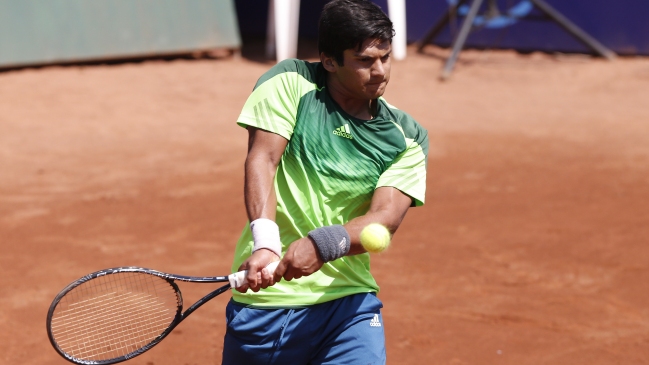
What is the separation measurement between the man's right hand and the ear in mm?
760

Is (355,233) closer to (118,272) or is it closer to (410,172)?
(410,172)

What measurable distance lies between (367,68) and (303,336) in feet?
3.46

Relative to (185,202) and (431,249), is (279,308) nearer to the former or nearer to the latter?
(431,249)

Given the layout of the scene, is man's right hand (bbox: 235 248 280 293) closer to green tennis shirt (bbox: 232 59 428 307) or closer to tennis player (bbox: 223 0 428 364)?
tennis player (bbox: 223 0 428 364)

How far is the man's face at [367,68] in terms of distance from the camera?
3260mm

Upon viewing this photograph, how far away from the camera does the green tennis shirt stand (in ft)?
11.0

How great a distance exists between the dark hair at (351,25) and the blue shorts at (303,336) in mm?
978

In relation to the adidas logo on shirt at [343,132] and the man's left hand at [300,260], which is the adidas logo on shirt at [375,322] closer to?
the man's left hand at [300,260]

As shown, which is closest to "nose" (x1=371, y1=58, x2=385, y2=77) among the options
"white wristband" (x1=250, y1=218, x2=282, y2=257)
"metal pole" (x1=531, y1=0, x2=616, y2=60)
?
"white wristband" (x1=250, y1=218, x2=282, y2=257)

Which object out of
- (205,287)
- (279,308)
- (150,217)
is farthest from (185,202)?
(279,308)

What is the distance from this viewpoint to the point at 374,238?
3.09 m

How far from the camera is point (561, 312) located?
6.07 metres

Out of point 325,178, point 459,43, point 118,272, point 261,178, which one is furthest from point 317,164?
point 459,43

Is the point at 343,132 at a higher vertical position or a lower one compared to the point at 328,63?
lower
